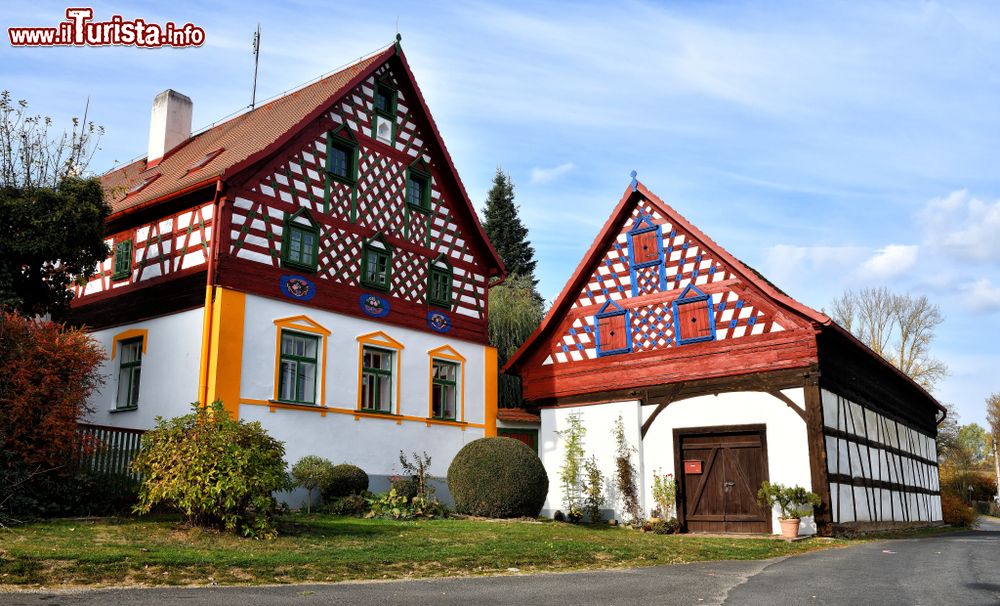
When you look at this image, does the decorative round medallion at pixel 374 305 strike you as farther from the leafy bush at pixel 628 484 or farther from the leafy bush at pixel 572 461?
the leafy bush at pixel 628 484

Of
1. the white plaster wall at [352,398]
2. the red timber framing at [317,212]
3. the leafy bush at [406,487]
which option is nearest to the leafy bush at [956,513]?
the white plaster wall at [352,398]

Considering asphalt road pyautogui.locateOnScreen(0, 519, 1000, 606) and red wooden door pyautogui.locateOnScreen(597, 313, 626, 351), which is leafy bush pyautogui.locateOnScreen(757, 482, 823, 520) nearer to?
asphalt road pyautogui.locateOnScreen(0, 519, 1000, 606)

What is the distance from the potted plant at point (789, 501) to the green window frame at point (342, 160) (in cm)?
1235

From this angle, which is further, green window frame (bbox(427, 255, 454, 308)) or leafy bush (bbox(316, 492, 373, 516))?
green window frame (bbox(427, 255, 454, 308))

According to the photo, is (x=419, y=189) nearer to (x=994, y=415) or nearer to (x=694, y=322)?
(x=694, y=322)

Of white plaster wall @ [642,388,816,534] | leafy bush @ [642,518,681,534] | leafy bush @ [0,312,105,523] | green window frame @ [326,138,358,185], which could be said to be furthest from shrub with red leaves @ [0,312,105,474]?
white plaster wall @ [642,388,816,534]

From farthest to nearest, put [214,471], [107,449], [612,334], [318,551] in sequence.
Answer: [612,334], [107,449], [214,471], [318,551]

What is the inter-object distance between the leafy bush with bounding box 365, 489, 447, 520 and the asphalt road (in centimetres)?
711

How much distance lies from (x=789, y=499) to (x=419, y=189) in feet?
41.3

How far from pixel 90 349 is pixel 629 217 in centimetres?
1383

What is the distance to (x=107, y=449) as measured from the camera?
14.9 m

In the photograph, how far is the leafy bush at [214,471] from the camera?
41.4 feet

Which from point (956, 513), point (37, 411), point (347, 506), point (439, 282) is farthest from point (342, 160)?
point (956, 513)

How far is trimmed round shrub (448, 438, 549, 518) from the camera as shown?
18.3 meters
